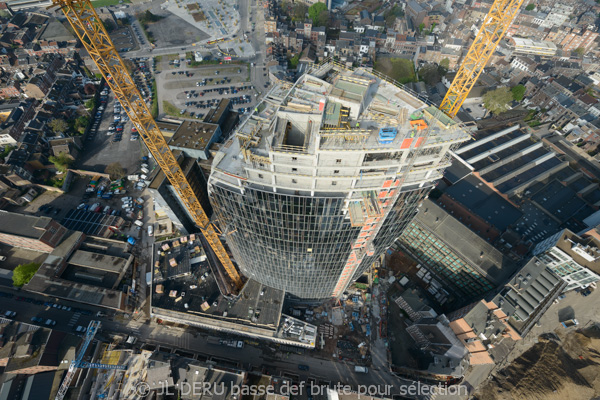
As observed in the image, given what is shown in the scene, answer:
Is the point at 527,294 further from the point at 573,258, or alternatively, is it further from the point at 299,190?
the point at 299,190

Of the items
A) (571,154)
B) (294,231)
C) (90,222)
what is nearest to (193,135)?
(90,222)

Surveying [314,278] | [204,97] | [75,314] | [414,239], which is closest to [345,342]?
[314,278]

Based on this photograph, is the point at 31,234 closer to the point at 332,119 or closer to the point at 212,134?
the point at 212,134

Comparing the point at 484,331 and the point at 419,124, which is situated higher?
the point at 419,124

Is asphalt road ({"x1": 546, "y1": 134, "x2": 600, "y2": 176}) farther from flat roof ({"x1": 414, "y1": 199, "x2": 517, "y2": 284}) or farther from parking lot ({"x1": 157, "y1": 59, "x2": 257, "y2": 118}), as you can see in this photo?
parking lot ({"x1": 157, "y1": 59, "x2": 257, "y2": 118})

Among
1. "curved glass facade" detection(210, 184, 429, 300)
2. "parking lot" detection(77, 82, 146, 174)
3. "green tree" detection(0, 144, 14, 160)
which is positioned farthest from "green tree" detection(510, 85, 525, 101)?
"green tree" detection(0, 144, 14, 160)

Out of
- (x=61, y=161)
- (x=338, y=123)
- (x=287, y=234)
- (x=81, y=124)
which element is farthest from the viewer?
(x=81, y=124)
